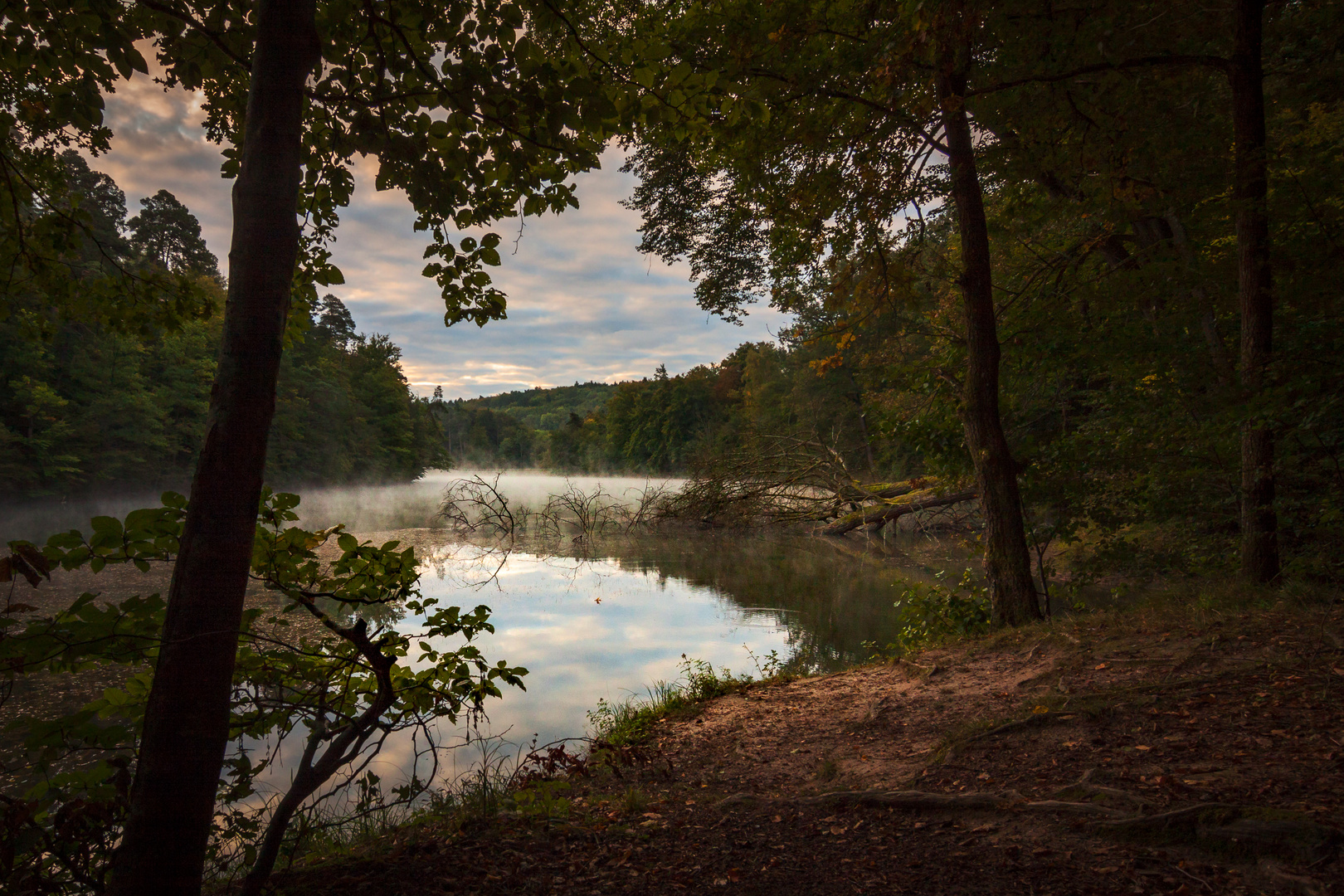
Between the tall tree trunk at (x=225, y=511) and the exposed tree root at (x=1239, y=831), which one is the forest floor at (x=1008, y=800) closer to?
the exposed tree root at (x=1239, y=831)

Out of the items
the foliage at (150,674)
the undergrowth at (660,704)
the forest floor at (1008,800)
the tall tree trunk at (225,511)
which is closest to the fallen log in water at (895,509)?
the undergrowth at (660,704)

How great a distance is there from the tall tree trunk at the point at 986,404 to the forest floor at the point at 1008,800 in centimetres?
167

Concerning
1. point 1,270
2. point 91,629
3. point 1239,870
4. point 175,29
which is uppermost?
point 175,29

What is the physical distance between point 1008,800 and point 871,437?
6841 mm

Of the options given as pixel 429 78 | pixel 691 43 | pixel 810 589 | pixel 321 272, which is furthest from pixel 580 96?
pixel 810 589

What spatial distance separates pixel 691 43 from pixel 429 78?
5.02 m

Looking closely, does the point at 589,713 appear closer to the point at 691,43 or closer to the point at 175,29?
the point at 175,29

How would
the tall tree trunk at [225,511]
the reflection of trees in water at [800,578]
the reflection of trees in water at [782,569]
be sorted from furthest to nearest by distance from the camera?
1. the reflection of trees in water at [782,569]
2. the reflection of trees in water at [800,578]
3. the tall tree trunk at [225,511]

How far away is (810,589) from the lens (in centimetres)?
1343

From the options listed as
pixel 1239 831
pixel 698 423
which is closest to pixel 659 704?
pixel 1239 831

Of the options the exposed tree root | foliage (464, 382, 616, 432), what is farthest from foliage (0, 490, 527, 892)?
foliage (464, 382, 616, 432)

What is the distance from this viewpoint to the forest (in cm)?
211

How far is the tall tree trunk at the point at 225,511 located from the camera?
174 cm

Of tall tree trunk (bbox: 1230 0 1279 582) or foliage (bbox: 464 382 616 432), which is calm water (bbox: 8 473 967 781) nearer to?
tall tree trunk (bbox: 1230 0 1279 582)
